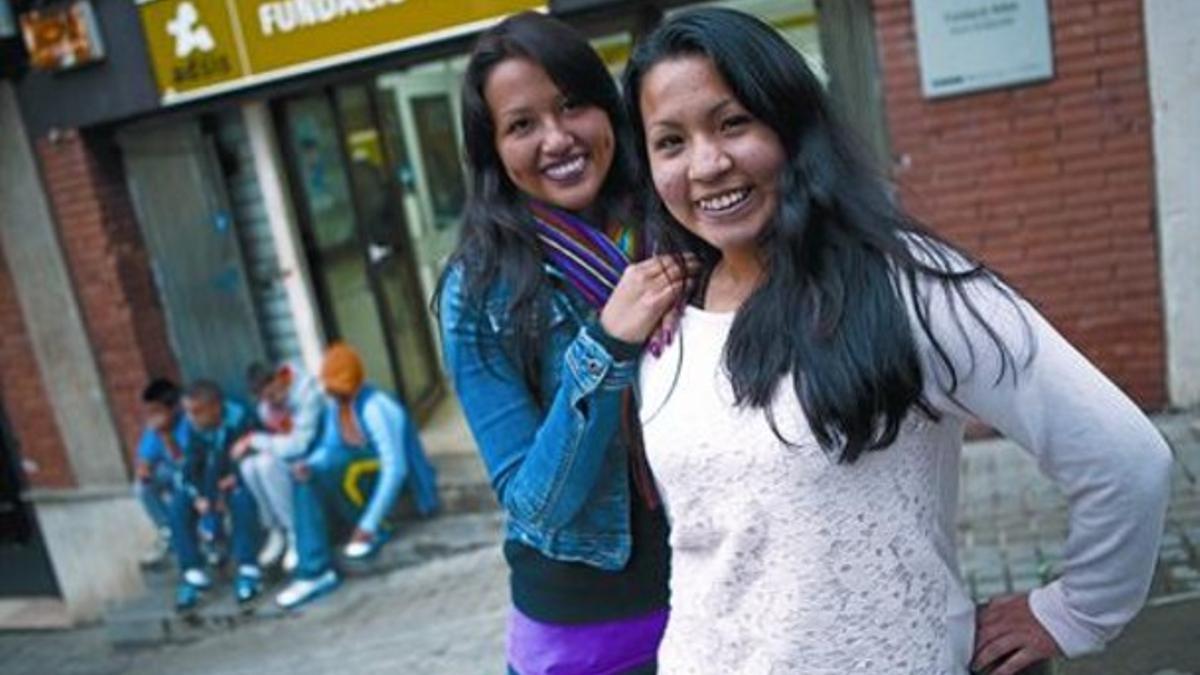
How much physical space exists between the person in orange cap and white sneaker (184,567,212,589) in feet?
1.90

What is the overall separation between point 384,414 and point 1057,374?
446 centimetres

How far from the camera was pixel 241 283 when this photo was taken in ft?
19.8

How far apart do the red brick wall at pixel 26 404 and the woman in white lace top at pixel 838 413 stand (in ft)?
19.8

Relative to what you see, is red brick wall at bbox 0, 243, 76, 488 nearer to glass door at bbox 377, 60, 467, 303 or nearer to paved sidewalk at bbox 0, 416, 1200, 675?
paved sidewalk at bbox 0, 416, 1200, 675

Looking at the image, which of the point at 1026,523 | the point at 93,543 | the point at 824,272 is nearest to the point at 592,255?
the point at 824,272

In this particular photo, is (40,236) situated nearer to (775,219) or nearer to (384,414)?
(384,414)

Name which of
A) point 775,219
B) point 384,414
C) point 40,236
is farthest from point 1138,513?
point 40,236

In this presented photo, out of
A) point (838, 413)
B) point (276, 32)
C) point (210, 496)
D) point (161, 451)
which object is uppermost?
point (276, 32)

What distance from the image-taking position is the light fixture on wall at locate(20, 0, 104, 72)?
527 cm

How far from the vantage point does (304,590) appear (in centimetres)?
528

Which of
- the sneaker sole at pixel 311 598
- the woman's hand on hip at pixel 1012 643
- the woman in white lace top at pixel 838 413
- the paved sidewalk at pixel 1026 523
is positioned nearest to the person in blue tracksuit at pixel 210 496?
the sneaker sole at pixel 311 598

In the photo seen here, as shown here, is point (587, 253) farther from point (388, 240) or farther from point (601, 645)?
point (388, 240)

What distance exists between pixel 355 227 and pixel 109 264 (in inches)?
56.0

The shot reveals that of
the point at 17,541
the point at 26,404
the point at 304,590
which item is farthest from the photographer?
the point at 17,541
